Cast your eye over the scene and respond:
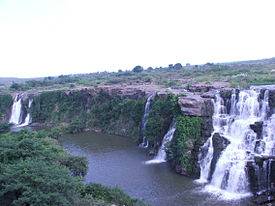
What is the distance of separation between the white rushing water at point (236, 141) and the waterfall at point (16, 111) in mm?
41619

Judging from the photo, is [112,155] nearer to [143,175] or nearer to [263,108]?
[143,175]

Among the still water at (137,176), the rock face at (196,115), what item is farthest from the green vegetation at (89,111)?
the rock face at (196,115)

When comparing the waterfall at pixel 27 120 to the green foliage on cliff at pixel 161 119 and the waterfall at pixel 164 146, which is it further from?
the waterfall at pixel 164 146

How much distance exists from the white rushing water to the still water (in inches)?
70.8

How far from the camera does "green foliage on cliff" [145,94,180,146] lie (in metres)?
46.2

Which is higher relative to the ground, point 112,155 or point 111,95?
point 111,95

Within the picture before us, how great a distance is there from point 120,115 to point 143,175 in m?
21.7

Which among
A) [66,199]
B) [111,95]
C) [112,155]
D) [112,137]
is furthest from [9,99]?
[66,199]

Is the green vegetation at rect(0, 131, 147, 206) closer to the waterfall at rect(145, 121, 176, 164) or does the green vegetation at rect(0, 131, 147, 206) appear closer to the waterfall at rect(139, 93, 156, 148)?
the waterfall at rect(145, 121, 176, 164)

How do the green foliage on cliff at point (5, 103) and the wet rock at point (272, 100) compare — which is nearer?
the wet rock at point (272, 100)

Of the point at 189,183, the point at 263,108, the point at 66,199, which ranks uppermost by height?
the point at 263,108

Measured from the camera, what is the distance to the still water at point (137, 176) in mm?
32656

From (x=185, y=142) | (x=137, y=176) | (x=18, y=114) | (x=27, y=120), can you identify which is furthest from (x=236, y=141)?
(x=18, y=114)

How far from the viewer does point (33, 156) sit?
2923 cm
